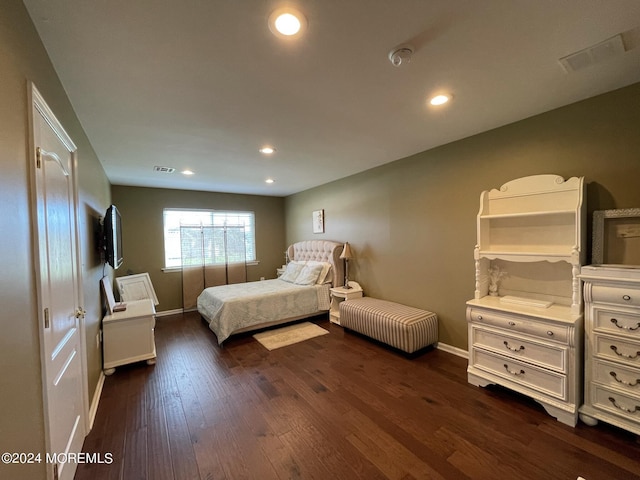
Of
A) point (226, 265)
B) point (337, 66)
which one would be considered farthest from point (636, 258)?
point (226, 265)

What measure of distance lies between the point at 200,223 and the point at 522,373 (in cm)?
570

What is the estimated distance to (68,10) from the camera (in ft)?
3.87

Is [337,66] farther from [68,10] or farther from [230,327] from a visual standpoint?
[230,327]

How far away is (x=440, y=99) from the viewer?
206cm

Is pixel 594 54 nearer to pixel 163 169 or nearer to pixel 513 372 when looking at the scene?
pixel 513 372

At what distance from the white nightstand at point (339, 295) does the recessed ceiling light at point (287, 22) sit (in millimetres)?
3451

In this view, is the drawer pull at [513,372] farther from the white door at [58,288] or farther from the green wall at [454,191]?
the white door at [58,288]

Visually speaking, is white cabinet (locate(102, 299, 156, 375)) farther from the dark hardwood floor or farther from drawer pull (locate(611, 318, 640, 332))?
drawer pull (locate(611, 318, 640, 332))

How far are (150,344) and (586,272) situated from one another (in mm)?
4280

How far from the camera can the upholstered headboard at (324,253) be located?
4598 millimetres

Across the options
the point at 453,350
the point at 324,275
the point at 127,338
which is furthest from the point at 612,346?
the point at 127,338

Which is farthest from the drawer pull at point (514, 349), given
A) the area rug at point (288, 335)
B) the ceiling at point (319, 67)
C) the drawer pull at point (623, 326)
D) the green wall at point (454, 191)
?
the area rug at point (288, 335)

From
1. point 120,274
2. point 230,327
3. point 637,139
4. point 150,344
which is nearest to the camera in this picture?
point 637,139

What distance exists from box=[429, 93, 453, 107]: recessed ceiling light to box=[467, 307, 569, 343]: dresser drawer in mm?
1887
